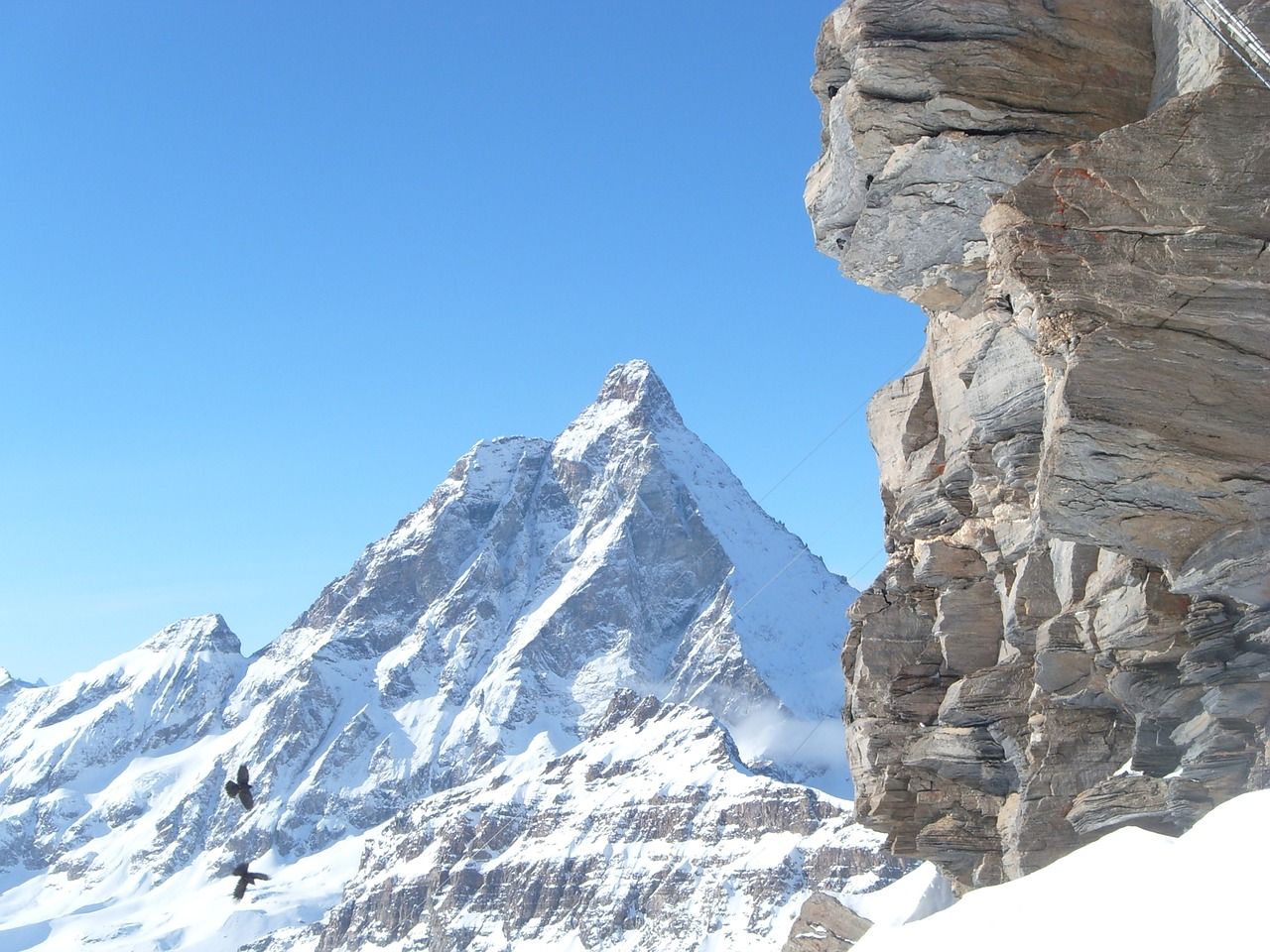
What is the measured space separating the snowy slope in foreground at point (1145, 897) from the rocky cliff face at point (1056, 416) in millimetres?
7487

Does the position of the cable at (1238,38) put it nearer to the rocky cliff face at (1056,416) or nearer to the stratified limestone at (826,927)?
the rocky cliff face at (1056,416)

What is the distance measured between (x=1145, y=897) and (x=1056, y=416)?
9222mm

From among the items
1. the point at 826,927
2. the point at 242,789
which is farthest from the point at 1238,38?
the point at 242,789

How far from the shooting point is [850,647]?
33.8 m

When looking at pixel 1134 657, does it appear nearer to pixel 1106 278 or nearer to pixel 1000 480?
pixel 1000 480

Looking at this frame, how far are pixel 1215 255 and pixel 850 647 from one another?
15.4 metres

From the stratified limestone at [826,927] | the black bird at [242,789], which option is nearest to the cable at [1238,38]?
the stratified limestone at [826,927]

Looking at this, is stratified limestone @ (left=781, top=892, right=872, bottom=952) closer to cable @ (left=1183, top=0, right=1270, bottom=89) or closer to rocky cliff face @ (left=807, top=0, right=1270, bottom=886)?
rocky cliff face @ (left=807, top=0, right=1270, bottom=886)

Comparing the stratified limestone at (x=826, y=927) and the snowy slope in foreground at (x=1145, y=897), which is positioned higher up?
the stratified limestone at (x=826, y=927)

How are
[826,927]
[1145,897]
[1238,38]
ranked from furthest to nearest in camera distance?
[826,927] → [1238,38] → [1145,897]

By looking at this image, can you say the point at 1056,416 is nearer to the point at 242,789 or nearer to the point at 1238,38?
the point at 1238,38

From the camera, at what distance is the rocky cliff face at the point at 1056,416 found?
21.4 m

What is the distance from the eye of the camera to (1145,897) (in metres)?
14.8

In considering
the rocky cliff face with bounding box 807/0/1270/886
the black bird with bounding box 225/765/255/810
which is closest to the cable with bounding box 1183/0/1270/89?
the rocky cliff face with bounding box 807/0/1270/886
